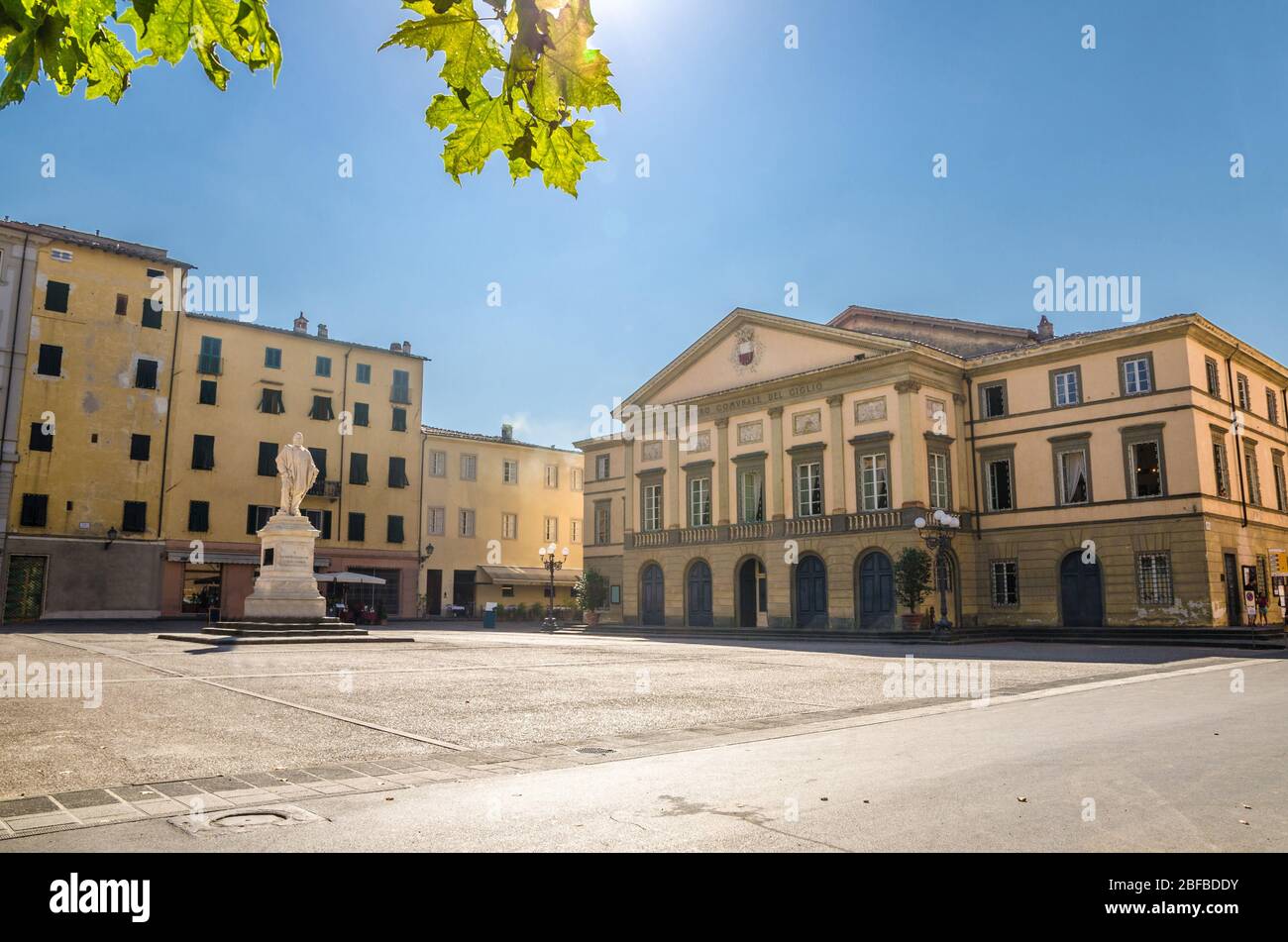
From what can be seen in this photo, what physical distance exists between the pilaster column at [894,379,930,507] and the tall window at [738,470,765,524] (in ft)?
23.1

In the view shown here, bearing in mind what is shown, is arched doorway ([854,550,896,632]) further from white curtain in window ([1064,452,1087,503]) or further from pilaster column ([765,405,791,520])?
white curtain in window ([1064,452,1087,503])

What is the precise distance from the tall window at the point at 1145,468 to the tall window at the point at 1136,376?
6.06 ft

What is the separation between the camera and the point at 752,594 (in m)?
39.8

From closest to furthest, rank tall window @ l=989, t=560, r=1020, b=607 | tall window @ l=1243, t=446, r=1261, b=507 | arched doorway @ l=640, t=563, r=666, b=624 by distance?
tall window @ l=1243, t=446, r=1261, b=507, tall window @ l=989, t=560, r=1020, b=607, arched doorway @ l=640, t=563, r=666, b=624

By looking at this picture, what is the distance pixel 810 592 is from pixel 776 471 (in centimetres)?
543

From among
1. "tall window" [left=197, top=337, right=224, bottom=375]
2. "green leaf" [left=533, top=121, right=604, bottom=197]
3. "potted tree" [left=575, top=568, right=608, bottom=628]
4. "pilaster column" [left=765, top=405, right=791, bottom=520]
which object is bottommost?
"potted tree" [left=575, top=568, right=608, bottom=628]

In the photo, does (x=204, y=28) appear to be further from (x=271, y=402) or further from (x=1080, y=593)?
(x=271, y=402)

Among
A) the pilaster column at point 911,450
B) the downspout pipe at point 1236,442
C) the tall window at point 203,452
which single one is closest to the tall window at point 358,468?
the tall window at point 203,452

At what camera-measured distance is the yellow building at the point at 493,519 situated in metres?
52.6

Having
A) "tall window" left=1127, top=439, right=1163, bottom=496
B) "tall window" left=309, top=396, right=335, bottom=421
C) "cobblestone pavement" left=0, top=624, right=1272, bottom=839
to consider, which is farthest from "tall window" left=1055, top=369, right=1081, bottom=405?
"tall window" left=309, top=396, right=335, bottom=421

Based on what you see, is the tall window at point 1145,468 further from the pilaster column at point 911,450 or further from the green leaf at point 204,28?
the green leaf at point 204,28

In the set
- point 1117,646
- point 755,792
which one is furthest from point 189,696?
point 1117,646

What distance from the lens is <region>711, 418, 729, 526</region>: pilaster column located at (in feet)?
132

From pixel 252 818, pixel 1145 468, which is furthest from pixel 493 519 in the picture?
pixel 252 818
